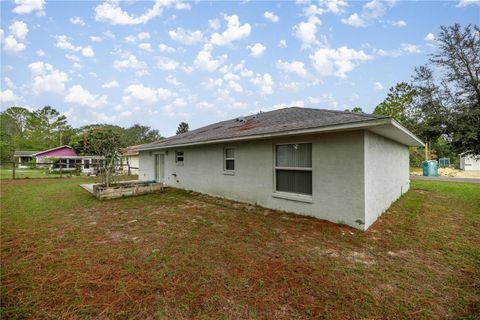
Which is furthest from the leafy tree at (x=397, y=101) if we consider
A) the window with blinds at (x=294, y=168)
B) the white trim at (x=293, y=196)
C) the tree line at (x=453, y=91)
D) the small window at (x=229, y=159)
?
the white trim at (x=293, y=196)

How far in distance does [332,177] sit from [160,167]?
420 inches

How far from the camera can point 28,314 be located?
2244 mm

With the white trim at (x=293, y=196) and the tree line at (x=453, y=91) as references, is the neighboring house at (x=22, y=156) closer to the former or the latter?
the white trim at (x=293, y=196)

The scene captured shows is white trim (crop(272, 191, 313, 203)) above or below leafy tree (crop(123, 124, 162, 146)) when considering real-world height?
below

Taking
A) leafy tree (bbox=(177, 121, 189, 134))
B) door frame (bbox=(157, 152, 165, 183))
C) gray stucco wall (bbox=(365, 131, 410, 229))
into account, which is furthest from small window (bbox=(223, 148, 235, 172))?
leafy tree (bbox=(177, 121, 189, 134))

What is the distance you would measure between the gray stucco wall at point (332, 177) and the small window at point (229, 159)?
0.19 meters

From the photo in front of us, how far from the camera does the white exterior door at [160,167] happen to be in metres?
12.7

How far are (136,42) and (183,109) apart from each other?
9214 mm

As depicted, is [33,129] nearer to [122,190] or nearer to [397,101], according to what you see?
[122,190]

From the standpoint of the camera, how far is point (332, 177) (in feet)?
17.0

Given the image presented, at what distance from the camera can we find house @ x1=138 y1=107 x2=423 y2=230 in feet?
15.7

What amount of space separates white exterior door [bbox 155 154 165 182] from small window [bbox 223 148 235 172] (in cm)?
591

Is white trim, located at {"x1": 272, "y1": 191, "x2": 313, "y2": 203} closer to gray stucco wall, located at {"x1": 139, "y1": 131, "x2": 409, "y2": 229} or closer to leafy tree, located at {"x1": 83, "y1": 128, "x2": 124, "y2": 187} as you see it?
gray stucco wall, located at {"x1": 139, "y1": 131, "x2": 409, "y2": 229}

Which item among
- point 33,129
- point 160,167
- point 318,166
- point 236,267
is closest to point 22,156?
point 33,129
